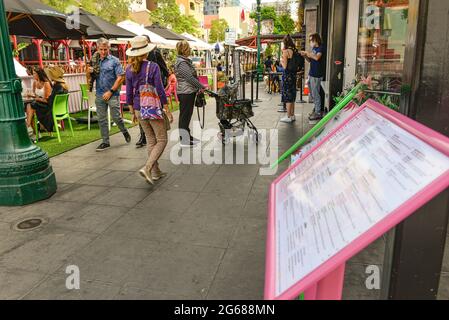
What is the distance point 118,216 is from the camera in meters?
4.32

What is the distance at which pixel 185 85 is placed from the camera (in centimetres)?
730

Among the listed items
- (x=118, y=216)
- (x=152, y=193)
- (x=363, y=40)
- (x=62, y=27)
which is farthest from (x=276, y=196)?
(x=62, y=27)

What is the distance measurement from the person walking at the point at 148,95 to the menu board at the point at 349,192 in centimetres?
349

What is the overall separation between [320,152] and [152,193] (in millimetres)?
3178

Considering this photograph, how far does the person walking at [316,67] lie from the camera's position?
9.25m

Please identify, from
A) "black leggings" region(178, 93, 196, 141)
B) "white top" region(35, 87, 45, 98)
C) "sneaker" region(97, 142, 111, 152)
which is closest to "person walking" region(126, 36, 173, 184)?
"black leggings" region(178, 93, 196, 141)

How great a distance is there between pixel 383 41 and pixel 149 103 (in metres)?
3.46

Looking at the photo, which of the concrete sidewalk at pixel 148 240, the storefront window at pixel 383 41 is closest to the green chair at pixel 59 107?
the concrete sidewalk at pixel 148 240

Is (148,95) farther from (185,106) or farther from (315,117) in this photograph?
(315,117)

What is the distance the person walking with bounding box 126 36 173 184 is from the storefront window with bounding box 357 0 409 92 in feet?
9.31

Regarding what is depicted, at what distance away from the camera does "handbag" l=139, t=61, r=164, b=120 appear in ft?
17.1

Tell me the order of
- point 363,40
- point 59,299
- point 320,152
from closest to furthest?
point 320,152
point 59,299
point 363,40

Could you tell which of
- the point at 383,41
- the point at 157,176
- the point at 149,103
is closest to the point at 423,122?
the point at 149,103
